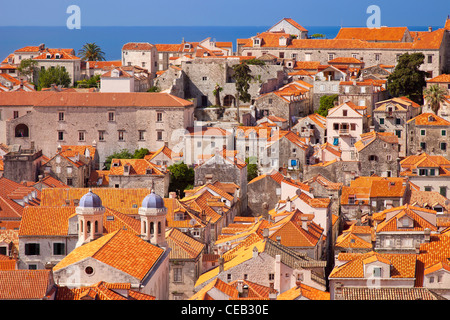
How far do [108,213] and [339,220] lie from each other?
46.6 feet

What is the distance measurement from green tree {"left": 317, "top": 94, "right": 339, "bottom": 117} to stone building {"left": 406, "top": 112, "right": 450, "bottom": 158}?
6.90 m

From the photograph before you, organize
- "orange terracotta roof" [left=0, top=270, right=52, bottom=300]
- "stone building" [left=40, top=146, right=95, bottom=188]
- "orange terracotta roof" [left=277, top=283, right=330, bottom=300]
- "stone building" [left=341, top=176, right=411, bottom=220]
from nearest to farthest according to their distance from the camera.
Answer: "orange terracotta roof" [left=0, top=270, right=52, bottom=300]
"orange terracotta roof" [left=277, top=283, right=330, bottom=300]
"stone building" [left=341, top=176, right=411, bottom=220]
"stone building" [left=40, top=146, right=95, bottom=188]

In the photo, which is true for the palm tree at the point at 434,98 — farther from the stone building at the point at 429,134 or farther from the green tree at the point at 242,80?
the green tree at the point at 242,80

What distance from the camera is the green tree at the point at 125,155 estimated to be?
6341 centimetres

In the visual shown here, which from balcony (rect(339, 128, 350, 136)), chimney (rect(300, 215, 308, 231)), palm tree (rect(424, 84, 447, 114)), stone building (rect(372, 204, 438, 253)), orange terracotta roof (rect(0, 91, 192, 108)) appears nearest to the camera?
stone building (rect(372, 204, 438, 253))

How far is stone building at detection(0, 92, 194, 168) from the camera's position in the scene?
65188 mm

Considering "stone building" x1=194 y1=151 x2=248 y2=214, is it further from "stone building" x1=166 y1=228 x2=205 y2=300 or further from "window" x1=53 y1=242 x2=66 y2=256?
"stone building" x1=166 y1=228 x2=205 y2=300

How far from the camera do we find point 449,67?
81.6 metres

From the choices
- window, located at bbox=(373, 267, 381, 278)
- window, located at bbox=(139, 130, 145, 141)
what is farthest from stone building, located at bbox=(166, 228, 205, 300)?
window, located at bbox=(139, 130, 145, 141)

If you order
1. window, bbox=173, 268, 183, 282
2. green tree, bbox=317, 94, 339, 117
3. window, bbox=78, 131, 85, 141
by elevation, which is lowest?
window, bbox=173, 268, 183, 282

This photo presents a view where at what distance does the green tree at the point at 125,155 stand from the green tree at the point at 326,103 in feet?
45.4

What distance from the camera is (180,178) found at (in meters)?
59.1

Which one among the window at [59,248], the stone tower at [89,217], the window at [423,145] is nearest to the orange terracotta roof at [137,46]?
the window at [423,145]

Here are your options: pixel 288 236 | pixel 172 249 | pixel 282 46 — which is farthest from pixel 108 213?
pixel 282 46
